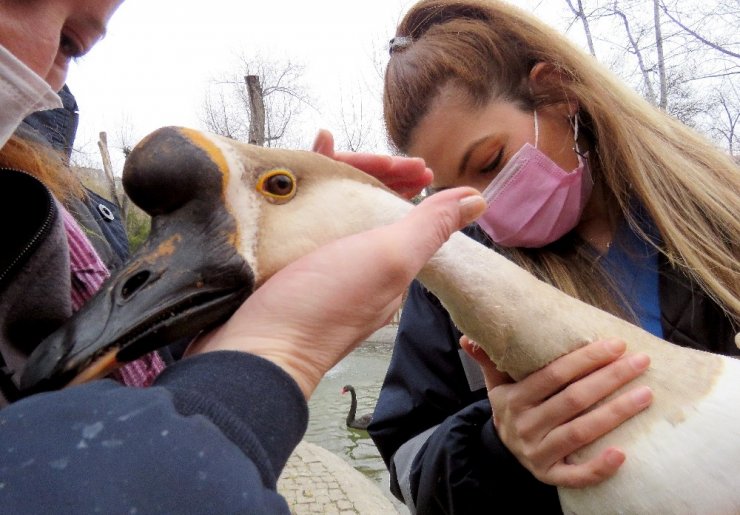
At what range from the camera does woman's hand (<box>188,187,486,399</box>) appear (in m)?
0.95

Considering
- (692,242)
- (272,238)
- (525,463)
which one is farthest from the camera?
(692,242)

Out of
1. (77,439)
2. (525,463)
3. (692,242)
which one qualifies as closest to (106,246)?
(77,439)

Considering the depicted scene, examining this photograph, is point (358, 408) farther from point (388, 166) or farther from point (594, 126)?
point (388, 166)

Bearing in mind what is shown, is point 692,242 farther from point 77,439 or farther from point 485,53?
point 77,439

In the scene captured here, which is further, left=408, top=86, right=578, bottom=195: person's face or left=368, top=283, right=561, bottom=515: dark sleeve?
left=408, top=86, right=578, bottom=195: person's face

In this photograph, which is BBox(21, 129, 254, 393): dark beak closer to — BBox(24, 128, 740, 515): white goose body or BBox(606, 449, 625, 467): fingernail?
BBox(24, 128, 740, 515): white goose body

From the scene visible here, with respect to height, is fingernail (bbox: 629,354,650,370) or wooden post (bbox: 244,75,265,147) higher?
fingernail (bbox: 629,354,650,370)

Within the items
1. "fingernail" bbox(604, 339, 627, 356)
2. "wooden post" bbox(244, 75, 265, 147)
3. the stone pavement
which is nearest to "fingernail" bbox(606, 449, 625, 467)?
"fingernail" bbox(604, 339, 627, 356)

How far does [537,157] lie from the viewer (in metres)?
2.22

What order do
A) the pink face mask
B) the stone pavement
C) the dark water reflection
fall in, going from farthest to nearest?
1. the dark water reflection
2. the stone pavement
3. the pink face mask

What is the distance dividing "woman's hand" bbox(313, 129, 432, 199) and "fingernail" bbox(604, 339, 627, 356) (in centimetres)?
77

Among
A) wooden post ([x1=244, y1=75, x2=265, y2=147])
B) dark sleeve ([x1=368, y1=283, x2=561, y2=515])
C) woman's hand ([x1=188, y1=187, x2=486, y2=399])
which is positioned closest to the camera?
woman's hand ([x1=188, y1=187, x2=486, y2=399])

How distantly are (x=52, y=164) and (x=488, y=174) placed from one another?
1.59 metres

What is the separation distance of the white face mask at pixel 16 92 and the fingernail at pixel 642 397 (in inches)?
61.7
